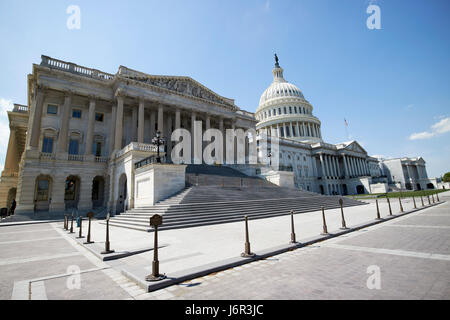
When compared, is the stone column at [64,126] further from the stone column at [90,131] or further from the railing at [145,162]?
the railing at [145,162]

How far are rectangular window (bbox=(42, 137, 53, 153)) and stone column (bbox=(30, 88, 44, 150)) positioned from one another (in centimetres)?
241

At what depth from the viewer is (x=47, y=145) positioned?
27375 mm

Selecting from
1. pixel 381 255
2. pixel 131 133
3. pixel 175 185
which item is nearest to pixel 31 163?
pixel 131 133

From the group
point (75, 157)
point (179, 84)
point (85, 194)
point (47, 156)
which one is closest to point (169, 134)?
point (179, 84)

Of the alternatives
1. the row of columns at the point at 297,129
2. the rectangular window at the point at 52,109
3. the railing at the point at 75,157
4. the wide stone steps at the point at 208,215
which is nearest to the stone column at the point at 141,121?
the railing at the point at 75,157

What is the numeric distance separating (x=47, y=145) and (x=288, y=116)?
7620 centimetres

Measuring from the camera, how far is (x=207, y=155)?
37750 mm

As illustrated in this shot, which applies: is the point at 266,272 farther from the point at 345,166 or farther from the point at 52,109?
the point at 345,166

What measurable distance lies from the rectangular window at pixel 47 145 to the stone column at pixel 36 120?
2405 millimetres

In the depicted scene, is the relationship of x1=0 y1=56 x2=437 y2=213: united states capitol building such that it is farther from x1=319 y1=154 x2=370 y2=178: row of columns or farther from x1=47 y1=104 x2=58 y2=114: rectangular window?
x1=319 y1=154 x2=370 y2=178: row of columns

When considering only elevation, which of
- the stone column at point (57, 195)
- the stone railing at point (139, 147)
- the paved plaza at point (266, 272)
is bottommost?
the paved plaza at point (266, 272)

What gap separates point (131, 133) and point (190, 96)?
36.5ft

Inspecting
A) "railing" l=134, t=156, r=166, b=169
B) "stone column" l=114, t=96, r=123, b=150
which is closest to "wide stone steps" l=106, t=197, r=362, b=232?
"railing" l=134, t=156, r=166, b=169

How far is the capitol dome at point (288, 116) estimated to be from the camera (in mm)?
84312
